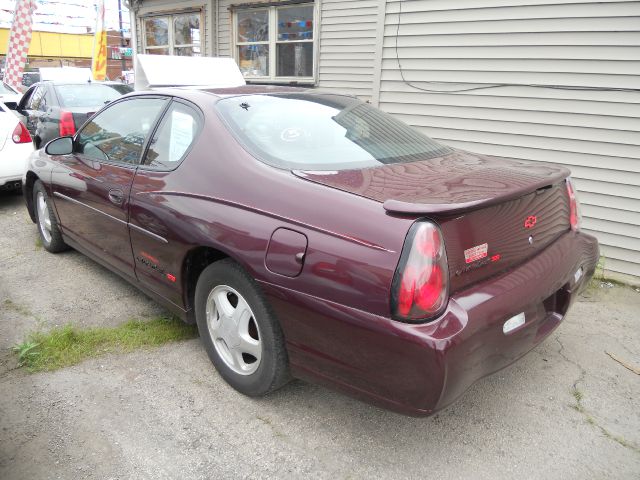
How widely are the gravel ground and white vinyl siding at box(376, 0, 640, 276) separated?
1.75 meters

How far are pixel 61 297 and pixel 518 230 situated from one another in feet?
10.3

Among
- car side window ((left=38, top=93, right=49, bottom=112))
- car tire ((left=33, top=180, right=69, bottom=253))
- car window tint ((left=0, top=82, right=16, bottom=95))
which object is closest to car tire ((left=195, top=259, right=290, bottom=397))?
car tire ((left=33, top=180, right=69, bottom=253))

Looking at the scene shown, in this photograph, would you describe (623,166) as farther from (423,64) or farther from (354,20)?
(354,20)

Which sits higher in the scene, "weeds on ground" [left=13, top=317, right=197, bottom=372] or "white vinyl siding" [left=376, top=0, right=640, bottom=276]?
"white vinyl siding" [left=376, top=0, right=640, bottom=276]

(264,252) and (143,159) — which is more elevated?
(143,159)

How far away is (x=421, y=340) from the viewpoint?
167cm

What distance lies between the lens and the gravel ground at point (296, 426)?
2027mm

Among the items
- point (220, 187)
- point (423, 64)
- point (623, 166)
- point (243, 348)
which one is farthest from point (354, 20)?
point (243, 348)

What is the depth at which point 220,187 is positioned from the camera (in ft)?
7.63

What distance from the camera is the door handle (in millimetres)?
2898

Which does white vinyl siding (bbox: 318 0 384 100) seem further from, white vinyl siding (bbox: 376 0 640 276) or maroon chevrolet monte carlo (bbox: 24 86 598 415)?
maroon chevrolet monte carlo (bbox: 24 86 598 415)

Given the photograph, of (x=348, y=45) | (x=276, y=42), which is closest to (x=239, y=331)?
(x=348, y=45)

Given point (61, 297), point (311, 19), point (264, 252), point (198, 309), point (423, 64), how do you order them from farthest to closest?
point (311, 19), point (423, 64), point (61, 297), point (198, 309), point (264, 252)

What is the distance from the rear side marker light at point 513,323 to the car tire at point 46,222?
3.64 m
